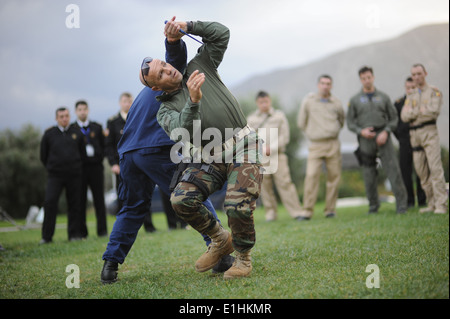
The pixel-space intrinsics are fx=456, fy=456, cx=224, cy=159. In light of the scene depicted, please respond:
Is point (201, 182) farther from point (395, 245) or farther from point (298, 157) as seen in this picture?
point (298, 157)

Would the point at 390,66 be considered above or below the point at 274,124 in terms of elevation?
above

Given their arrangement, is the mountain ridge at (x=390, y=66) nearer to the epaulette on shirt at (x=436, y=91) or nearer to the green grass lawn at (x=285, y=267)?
the epaulette on shirt at (x=436, y=91)

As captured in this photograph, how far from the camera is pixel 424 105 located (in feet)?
25.5

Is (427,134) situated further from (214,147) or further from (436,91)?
(214,147)

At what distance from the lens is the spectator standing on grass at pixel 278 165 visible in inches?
370

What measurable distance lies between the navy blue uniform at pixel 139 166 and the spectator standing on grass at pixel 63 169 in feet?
15.3

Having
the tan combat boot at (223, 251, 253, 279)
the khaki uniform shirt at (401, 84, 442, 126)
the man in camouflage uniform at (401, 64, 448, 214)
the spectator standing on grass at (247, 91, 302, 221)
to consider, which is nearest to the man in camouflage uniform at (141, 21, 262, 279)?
the tan combat boot at (223, 251, 253, 279)

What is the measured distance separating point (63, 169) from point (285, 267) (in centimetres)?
572

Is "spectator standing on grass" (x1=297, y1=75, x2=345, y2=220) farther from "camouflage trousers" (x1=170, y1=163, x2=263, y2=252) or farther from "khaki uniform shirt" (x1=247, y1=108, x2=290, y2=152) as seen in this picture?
"camouflage trousers" (x1=170, y1=163, x2=263, y2=252)

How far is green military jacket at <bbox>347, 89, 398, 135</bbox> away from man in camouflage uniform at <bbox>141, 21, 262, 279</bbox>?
5.26 meters

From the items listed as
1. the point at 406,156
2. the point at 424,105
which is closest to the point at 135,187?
the point at 424,105

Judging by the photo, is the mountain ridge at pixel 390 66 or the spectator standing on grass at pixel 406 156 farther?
the spectator standing on grass at pixel 406 156

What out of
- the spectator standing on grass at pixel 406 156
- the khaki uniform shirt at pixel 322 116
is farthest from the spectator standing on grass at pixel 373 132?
the spectator standing on grass at pixel 406 156

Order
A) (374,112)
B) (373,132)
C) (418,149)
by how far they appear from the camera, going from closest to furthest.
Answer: (418,149)
(373,132)
(374,112)
